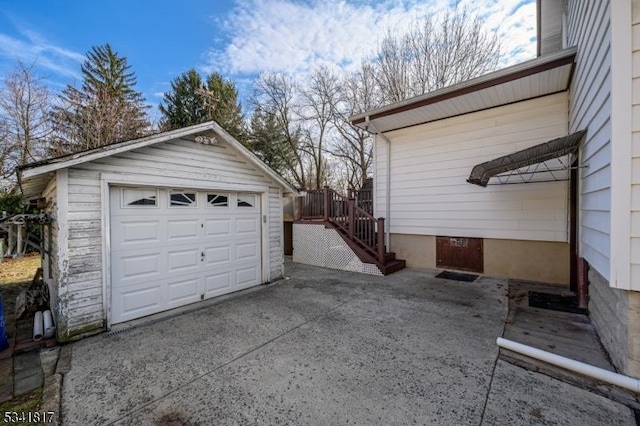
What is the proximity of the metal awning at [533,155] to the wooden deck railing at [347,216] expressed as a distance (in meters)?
2.47

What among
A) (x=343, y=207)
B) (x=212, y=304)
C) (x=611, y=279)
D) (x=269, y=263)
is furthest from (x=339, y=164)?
(x=611, y=279)

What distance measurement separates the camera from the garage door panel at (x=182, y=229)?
4.57 m

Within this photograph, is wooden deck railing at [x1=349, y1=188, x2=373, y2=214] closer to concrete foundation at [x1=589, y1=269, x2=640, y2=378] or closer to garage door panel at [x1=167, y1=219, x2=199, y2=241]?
garage door panel at [x1=167, y1=219, x2=199, y2=241]

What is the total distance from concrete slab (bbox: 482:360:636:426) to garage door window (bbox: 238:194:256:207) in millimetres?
4930

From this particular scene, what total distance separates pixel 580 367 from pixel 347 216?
18.8ft

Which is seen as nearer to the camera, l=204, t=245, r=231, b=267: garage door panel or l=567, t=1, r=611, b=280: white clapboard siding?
l=567, t=1, r=611, b=280: white clapboard siding

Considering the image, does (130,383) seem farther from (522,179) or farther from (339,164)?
(339,164)

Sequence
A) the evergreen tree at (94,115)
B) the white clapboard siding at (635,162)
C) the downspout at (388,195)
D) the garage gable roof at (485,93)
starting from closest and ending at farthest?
the white clapboard siding at (635,162)
the garage gable roof at (485,93)
the downspout at (388,195)
the evergreen tree at (94,115)

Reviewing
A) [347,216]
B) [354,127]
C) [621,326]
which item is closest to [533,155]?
[621,326]

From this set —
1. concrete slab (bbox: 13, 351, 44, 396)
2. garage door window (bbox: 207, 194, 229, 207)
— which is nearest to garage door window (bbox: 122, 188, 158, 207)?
garage door window (bbox: 207, 194, 229, 207)

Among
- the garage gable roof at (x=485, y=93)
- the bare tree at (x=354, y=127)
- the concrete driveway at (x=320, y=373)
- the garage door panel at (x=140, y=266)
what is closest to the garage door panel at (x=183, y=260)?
the garage door panel at (x=140, y=266)

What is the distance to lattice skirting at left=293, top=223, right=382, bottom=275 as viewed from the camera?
7.15 m

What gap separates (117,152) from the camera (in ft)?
12.3

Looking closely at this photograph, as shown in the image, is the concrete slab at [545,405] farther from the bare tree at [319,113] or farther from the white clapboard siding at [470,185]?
the bare tree at [319,113]
